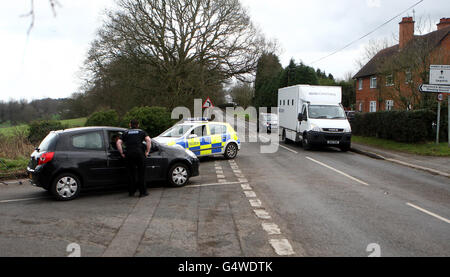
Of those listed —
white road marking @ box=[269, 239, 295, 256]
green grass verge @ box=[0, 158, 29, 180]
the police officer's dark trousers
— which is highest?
the police officer's dark trousers

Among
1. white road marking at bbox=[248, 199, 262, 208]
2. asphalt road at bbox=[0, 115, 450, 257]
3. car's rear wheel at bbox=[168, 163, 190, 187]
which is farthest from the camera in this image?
car's rear wheel at bbox=[168, 163, 190, 187]

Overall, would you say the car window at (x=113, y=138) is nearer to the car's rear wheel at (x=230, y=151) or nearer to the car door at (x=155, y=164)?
the car door at (x=155, y=164)

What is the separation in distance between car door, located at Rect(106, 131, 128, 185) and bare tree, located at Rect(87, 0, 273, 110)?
776 inches

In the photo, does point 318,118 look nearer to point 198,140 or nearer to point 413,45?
point 198,140

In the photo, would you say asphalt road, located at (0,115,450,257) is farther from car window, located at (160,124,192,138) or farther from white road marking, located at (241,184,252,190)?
car window, located at (160,124,192,138)

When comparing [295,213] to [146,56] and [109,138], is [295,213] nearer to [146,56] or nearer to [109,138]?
[109,138]

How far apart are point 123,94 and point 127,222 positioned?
2577cm

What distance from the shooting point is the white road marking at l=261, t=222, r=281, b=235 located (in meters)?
5.95

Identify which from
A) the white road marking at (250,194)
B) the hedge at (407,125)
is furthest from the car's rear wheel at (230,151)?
the hedge at (407,125)

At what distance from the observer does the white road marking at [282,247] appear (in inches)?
197

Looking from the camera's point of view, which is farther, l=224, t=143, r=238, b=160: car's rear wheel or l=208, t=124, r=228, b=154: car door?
l=224, t=143, r=238, b=160: car's rear wheel

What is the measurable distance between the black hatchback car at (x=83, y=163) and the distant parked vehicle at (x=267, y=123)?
2616 cm

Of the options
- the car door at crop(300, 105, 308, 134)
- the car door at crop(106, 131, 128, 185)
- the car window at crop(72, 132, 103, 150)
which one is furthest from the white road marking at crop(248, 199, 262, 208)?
the car door at crop(300, 105, 308, 134)

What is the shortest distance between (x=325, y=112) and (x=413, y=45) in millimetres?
7994
